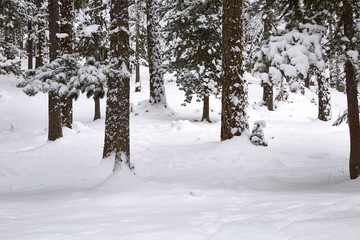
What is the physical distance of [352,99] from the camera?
677 cm

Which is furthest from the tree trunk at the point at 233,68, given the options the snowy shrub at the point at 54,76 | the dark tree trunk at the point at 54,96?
the dark tree trunk at the point at 54,96

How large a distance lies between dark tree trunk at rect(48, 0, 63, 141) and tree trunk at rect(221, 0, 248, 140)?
17.9 feet

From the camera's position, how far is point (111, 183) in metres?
7.03

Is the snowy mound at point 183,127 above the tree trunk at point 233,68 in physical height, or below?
below

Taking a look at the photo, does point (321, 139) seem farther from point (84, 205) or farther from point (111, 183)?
point (84, 205)

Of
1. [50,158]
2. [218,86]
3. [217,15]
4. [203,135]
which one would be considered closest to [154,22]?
[217,15]

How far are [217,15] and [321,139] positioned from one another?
23.8 feet

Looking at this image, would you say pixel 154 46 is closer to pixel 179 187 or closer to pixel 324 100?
pixel 324 100

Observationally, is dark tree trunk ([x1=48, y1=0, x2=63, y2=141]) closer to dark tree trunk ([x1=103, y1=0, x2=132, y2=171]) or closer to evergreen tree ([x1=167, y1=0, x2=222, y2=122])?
dark tree trunk ([x1=103, y1=0, x2=132, y2=171])

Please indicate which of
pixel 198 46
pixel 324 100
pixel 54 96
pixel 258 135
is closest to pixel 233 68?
pixel 258 135

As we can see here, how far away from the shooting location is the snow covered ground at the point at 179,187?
12.2ft

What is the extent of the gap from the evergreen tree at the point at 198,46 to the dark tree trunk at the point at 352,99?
30.4ft

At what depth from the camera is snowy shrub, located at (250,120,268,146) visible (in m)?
10.3

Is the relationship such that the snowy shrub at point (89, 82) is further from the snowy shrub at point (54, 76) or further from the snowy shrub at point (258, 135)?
the snowy shrub at point (258, 135)
